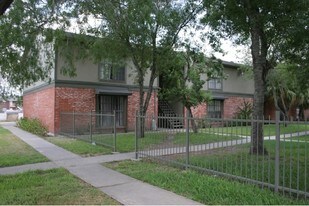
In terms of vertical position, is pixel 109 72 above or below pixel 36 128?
above

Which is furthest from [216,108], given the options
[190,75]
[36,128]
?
[36,128]

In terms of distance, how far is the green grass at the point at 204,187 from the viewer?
612 centimetres

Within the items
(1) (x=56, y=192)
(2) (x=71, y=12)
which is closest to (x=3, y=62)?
(2) (x=71, y=12)

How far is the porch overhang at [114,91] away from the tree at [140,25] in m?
3.96

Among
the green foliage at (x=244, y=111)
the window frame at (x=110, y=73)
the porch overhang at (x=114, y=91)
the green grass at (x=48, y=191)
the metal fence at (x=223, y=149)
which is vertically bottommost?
the green grass at (x=48, y=191)

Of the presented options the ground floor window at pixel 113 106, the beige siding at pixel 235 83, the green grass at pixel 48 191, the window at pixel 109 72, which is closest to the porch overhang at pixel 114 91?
the ground floor window at pixel 113 106

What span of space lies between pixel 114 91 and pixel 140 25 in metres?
7.10

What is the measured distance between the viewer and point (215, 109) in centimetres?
2883

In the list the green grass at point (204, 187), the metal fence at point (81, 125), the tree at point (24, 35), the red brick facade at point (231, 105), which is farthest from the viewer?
the red brick facade at point (231, 105)

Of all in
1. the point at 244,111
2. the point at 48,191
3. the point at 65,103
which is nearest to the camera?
the point at 48,191

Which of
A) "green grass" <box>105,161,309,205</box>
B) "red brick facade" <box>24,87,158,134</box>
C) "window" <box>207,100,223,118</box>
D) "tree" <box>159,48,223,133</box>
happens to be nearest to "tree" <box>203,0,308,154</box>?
"green grass" <box>105,161,309,205</box>

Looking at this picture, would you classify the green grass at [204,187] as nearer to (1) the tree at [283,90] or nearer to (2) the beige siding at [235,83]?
(1) the tree at [283,90]

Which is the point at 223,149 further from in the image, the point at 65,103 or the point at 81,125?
the point at 65,103

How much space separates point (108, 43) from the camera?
16297 mm
